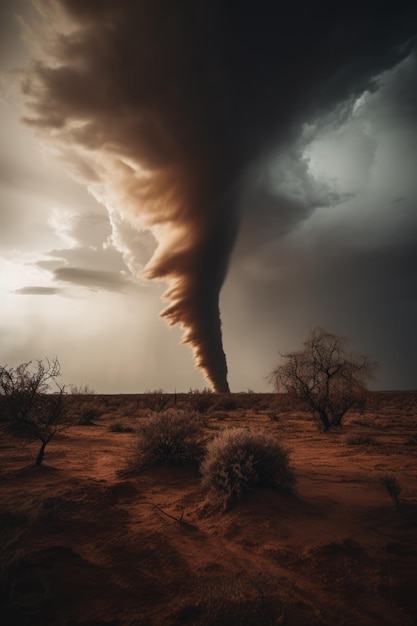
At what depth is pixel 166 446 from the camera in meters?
8.99

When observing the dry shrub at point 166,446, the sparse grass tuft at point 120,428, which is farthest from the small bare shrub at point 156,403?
the dry shrub at point 166,446

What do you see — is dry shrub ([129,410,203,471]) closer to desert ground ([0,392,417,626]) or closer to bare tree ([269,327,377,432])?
desert ground ([0,392,417,626])

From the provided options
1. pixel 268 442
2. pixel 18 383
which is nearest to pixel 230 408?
pixel 18 383

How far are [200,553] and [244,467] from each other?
211 cm

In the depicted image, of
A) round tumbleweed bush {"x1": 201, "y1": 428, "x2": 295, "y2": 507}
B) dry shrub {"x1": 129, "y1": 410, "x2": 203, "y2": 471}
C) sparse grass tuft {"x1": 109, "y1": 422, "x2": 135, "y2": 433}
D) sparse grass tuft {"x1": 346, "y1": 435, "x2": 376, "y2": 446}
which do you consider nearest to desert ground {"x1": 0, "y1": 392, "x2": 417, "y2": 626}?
round tumbleweed bush {"x1": 201, "y1": 428, "x2": 295, "y2": 507}

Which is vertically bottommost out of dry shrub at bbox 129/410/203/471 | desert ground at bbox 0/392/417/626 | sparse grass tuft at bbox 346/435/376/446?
desert ground at bbox 0/392/417/626

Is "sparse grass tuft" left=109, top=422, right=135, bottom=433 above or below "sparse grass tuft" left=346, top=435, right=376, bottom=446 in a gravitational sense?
above

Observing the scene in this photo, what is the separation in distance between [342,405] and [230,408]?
56.6 ft

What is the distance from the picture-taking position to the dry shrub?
882 centimetres

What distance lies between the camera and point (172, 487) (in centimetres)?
751

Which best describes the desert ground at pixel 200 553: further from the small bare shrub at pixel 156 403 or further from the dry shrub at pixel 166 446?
the small bare shrub at pixel 156 403

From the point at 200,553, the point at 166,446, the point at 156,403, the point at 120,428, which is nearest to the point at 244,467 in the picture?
the point at 200,553

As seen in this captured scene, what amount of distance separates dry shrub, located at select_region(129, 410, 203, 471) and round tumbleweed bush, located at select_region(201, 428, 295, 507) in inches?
77.3

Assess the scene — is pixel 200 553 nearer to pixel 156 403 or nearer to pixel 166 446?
pixel 166 446
